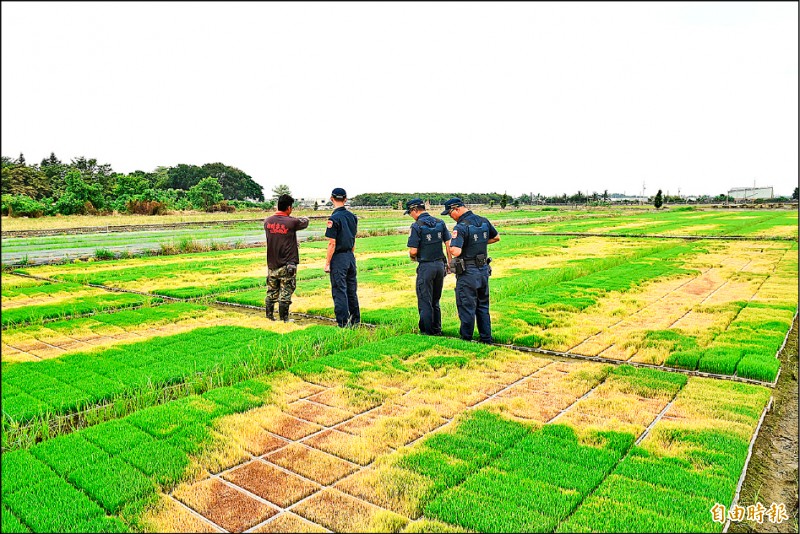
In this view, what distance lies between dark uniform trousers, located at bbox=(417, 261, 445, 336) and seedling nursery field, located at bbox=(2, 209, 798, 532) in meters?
0.28

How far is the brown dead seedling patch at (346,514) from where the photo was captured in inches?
118

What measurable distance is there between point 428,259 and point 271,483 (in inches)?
168

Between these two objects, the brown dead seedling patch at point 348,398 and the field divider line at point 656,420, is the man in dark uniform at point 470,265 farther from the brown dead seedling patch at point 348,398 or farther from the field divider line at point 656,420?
the field divider line at point 656,420

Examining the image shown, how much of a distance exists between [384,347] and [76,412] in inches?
128

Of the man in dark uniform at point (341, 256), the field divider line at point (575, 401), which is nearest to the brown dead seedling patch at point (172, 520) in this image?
the field divider line at point (575, 401)

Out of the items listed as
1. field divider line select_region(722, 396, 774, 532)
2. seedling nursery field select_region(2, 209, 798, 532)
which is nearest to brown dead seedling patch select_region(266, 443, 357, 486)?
seedling nursery field select_region(2, 209, 798, 532)

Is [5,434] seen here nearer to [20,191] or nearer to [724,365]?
[724,365]

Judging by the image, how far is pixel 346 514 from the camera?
3111mm

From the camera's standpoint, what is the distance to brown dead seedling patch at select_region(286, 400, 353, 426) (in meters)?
4.49

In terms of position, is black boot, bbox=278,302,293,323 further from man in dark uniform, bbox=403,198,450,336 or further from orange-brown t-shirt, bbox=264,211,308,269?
man in dark uniform, bbox=403,198,450,336

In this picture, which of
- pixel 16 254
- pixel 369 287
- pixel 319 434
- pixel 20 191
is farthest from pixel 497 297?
pixel 20 191

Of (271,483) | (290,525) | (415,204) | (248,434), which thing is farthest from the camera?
(415,204)

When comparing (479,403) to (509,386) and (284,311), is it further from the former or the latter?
(284,311)

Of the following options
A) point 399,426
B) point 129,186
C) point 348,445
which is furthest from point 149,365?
point 129,186
